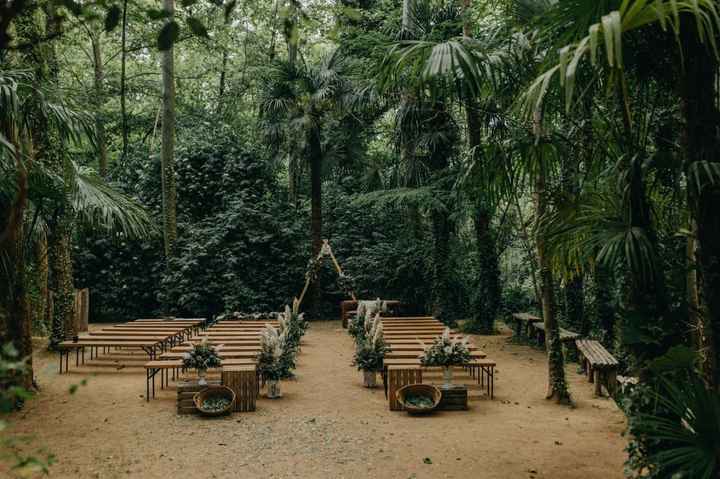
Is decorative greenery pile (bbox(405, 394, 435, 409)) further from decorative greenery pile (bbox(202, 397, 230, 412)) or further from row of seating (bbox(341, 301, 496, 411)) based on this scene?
decorative greenery pile (bbox(202, 397, 230, 412))

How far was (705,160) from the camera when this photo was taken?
3936mm

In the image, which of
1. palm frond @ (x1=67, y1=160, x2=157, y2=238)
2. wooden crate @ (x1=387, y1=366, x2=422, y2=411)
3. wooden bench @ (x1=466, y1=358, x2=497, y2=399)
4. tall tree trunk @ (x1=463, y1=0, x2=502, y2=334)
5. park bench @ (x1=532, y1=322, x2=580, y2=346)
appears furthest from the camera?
tall tree trunk @ (x1=463, y1=0, x2=502, y2=334)

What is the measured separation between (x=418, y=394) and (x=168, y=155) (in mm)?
10859

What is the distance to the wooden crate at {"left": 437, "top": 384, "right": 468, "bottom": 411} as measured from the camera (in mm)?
7727

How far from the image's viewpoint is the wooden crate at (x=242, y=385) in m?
7.63

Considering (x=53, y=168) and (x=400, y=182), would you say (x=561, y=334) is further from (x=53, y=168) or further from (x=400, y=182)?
(x=53, y=168)

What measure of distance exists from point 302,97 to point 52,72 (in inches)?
259

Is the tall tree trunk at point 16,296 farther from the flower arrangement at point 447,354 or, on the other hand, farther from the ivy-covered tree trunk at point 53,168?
the flower arrangement at point 447,354

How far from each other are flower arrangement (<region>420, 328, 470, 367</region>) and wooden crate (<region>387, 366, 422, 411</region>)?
235mm

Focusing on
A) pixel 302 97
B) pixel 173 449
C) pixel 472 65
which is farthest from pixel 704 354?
pixel 302 97

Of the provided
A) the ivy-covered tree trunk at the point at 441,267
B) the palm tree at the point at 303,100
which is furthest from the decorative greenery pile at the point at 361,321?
the palm tree at the point at 303,100

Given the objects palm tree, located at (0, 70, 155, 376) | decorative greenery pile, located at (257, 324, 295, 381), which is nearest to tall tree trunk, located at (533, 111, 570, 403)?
decorative greenery pile, located at (257, 324, 295, 381)

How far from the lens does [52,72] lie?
9539 mm

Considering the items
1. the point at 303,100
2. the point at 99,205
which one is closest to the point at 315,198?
the point at 303,100
